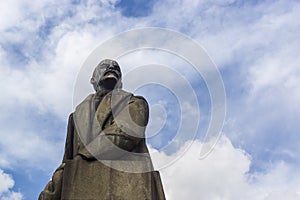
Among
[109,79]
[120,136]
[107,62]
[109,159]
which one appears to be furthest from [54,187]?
[107,62]

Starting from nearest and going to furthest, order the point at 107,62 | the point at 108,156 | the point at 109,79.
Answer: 1. the point at 108,156
2. the point at 109,79
3. the point at 107,62

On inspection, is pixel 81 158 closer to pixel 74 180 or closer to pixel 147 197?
pixel 74 180

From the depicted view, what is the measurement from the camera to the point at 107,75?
12.0 meters

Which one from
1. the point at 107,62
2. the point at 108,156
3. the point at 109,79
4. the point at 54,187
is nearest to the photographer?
the point at 108,156

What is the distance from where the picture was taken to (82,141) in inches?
442

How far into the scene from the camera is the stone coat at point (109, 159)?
34.7ft

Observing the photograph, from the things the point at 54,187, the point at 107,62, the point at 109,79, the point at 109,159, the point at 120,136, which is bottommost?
the point at 54,187

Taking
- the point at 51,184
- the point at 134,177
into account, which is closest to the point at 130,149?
the point at 134,177

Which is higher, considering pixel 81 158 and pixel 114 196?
pixel 81 158

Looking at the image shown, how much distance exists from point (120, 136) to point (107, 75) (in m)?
1.67

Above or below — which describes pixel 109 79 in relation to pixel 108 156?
above

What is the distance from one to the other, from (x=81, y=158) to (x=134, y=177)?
1024mm

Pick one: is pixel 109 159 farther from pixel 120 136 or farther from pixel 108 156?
pixel 120 136

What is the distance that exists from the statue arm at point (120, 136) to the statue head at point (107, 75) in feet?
2.65
